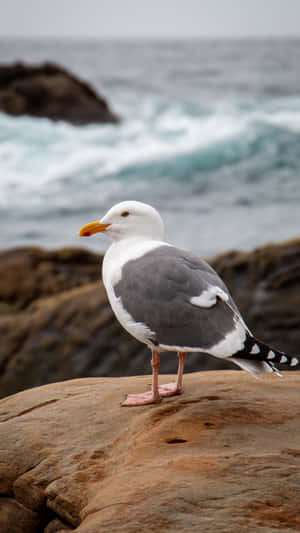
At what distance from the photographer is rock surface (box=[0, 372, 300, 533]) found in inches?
80.0

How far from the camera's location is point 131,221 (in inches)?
120

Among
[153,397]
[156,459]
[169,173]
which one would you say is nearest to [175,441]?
[156,459]

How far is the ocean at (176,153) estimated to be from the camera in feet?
33.4

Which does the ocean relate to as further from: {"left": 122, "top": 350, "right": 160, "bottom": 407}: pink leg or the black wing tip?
the black wing tip

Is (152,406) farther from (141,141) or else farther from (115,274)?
(141,141)

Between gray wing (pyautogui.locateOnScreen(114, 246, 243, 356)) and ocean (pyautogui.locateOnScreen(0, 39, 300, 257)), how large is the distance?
235 inches

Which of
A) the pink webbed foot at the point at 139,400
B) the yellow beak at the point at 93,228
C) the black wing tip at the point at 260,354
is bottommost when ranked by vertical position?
the pink webbed foot at the point at 139,400

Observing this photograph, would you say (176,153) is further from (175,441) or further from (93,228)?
(175,441)

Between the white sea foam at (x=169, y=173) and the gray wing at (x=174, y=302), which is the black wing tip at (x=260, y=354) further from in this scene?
the white sea foam at (x=169, y=173)

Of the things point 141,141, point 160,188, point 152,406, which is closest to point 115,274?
point 152,406

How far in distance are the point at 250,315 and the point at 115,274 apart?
2559mm

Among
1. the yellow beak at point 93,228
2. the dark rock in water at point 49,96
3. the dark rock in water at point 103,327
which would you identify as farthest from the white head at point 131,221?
the dark rock in water at point 49,96

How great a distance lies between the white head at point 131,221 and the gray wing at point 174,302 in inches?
9.9

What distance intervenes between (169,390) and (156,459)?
71 centimetres
